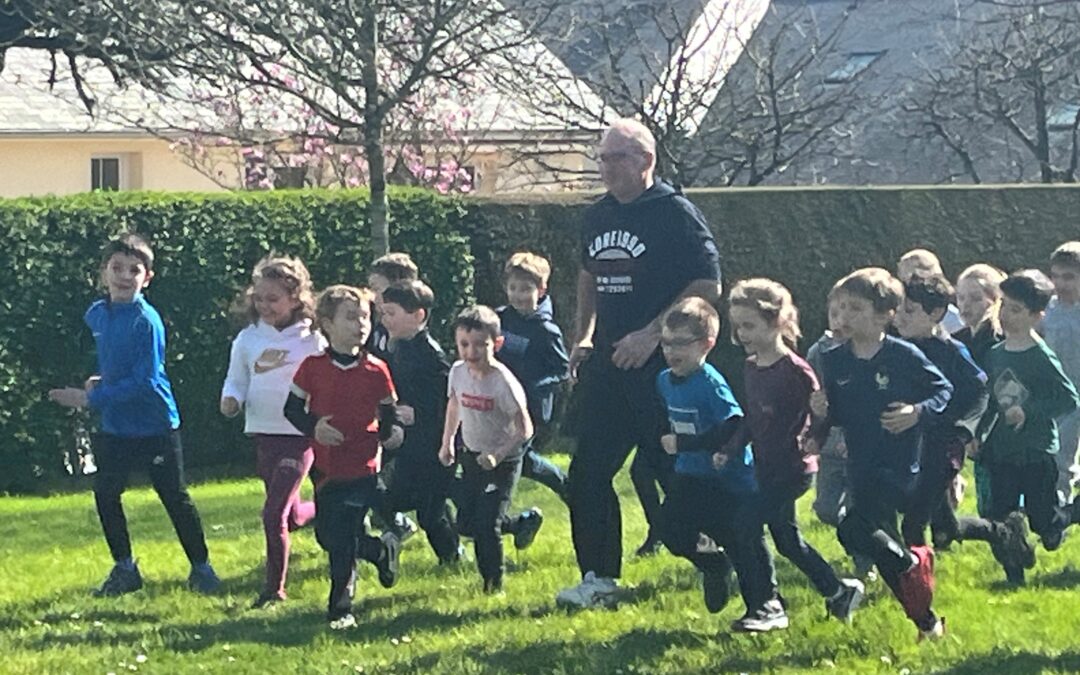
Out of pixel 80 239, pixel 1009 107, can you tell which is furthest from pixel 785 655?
pixel 1009 107

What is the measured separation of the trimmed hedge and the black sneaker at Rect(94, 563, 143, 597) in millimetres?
5834

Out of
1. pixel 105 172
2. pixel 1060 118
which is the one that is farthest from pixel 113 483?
pixel 1060 118

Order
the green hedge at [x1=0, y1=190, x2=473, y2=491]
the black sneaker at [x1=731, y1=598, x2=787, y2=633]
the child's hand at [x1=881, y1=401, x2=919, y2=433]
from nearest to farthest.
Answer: the child's hand at [x1=881, y1=401, x2=919, y2=433] < the black sneaker at [x1=731, y1=598, x2=787, y2=633] < the green hedge at [x1=0, y1=190, x2=473, y2=491]

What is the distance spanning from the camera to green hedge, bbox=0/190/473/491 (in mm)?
15055

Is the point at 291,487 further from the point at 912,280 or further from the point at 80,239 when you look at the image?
the point at 80,239

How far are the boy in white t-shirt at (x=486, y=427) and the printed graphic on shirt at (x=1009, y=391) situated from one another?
2104 millimetres

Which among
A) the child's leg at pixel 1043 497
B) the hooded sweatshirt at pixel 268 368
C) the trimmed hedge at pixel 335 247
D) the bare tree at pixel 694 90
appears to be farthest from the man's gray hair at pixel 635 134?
the bare tree at pixel 694 90

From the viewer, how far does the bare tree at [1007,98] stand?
28.8 meters

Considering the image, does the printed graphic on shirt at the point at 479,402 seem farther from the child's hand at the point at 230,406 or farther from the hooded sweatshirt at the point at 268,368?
the child's hand at the point at 230,406

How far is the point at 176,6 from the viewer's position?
15.1 meters

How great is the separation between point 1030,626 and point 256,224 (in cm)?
959

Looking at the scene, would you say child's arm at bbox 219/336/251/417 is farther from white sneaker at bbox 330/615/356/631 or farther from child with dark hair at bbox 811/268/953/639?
child with dark hair at bbox 811/268/953/639

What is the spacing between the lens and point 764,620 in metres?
7.79

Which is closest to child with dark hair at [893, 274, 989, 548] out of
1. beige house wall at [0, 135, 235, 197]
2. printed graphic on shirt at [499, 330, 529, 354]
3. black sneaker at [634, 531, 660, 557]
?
black sneaker at [634, 531, 660, 557]
